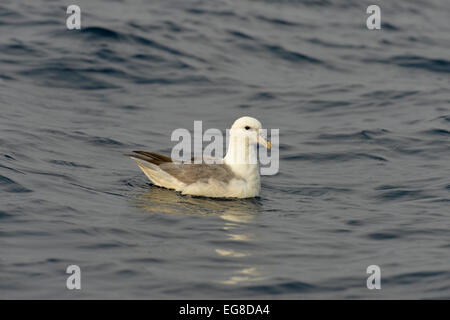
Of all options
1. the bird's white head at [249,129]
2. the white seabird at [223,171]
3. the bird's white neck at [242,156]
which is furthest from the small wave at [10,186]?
the bird's white head at [249,129]

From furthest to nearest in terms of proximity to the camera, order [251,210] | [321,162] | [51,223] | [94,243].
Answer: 1. [321,162]
2. [251,210]
3. [51,223]
4. [94,243]

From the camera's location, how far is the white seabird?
12297 mm

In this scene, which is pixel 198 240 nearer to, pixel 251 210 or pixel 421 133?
pixel 251 210

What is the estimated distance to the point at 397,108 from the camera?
18.2 meters

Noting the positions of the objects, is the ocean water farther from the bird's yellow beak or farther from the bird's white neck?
the bird's yellow beak

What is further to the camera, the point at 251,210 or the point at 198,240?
the point at 251,210

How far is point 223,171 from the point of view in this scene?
40.8 feet

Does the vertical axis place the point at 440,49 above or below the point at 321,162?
above

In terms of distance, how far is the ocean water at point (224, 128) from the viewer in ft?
29.5

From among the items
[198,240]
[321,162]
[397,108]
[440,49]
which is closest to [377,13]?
[440,49]

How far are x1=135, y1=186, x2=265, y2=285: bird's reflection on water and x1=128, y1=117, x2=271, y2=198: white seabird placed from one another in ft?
0.46

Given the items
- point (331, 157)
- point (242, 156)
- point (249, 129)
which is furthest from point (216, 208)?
point (331, 157)

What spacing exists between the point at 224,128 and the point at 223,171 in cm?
442

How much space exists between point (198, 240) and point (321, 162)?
539 cm
